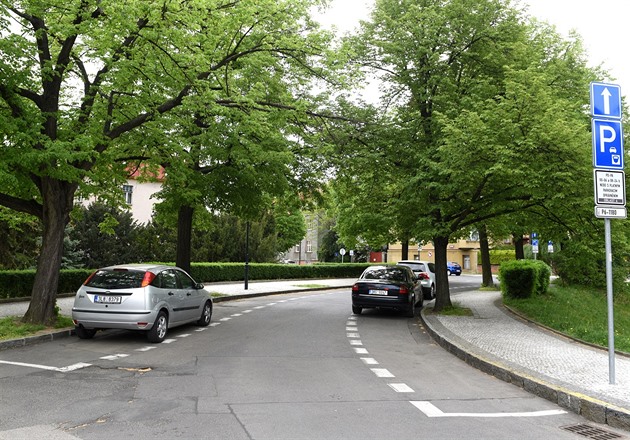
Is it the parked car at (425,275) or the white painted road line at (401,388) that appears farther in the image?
the parked car at (425,275)

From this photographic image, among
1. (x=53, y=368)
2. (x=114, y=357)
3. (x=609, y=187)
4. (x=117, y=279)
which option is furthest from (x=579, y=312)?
(x=53, y=368)

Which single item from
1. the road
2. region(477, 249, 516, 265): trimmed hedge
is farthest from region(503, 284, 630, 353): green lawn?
region(477, 249, 516, 265): trimmed hedge

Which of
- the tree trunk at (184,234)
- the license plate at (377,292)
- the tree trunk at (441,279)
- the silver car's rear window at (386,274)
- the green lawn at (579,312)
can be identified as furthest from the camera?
the tree trunk at (184,234)

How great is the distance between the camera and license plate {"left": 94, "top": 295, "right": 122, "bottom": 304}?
386 inches

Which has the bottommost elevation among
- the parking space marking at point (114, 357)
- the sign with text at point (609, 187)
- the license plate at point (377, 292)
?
the parking space marking at point (114, 357)

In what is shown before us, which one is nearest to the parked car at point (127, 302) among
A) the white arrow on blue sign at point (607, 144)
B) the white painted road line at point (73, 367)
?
the white painted road line at point (73, 367)

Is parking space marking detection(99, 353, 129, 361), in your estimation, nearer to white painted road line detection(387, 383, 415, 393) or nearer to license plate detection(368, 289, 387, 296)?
white painted road line detection(387, 383, 415, 393)

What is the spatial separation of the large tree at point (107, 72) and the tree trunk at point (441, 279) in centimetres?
699

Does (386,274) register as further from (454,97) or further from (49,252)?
(49,252)

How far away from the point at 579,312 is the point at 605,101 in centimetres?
1324

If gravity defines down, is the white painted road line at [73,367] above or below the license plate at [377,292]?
below

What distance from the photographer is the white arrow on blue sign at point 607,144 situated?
7094mm

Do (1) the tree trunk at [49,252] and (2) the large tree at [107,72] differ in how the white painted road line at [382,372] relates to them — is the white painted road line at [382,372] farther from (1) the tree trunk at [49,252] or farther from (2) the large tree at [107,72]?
(1) the tree trunk at [49,252]

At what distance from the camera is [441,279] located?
1625 centimetres
